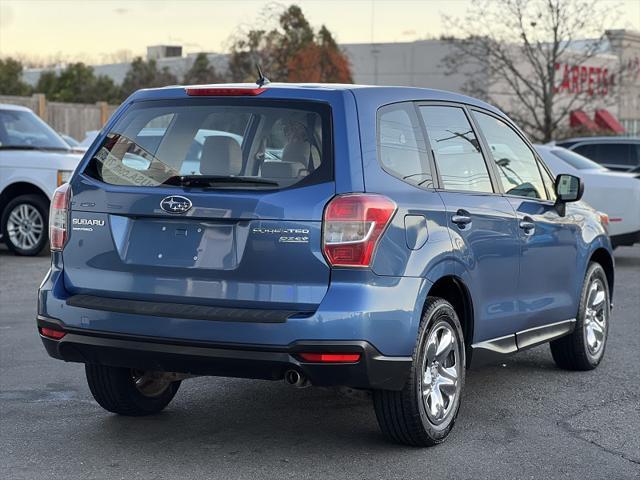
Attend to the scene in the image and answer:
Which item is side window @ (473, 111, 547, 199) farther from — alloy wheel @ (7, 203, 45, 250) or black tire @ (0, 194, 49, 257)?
alloy wheel @ (7, 203, 45, 250)

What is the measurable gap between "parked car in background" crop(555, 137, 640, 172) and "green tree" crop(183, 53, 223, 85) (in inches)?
920

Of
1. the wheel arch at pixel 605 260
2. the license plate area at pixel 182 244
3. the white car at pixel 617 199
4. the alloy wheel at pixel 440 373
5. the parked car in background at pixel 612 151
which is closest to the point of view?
the license plate area at pixel 182 244

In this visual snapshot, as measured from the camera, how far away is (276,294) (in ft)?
17.1

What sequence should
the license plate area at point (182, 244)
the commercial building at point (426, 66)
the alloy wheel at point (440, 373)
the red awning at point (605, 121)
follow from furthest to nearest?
the commercial building at point (426, 66) < the red awning at point (605, 121) < the alloy wheel at point (440, 373) < the license plate area at point (182, 244)

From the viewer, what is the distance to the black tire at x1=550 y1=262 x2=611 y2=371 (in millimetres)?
7781

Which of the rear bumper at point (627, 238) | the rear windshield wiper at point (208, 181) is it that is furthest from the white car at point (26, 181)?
the rear windshield wiper at point (208, 181)

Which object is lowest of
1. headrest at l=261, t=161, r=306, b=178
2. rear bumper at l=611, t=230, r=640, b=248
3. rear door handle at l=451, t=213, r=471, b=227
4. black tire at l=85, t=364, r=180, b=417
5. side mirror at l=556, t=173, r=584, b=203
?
rear bumper at l=611, t=230, r=640, b=248

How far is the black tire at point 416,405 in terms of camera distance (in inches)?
218

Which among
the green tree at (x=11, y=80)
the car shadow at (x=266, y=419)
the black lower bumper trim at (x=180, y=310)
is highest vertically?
the green tree at (x=11, y=80)

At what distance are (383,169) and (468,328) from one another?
1239 millimetres

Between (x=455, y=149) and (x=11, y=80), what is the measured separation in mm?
38846

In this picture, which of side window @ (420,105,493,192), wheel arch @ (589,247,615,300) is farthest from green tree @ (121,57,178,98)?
A: side window @ (420,105,493,192)

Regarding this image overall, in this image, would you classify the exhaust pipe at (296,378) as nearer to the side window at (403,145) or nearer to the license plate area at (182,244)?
the license plate area at (182,244)

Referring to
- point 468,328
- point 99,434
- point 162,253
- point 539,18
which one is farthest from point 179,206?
point 539,18
